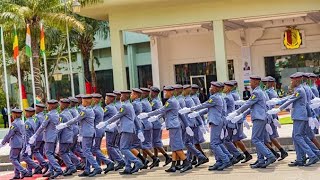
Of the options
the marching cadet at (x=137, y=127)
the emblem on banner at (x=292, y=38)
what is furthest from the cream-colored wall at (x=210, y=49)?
the marching cadet at (x=137, y=127)

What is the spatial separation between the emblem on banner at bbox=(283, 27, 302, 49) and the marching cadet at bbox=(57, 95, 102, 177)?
18479 millimetres

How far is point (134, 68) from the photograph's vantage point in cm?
4047

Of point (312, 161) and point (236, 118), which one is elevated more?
point (236, 118)

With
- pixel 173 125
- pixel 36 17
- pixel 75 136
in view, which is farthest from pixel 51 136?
pixel 36 17

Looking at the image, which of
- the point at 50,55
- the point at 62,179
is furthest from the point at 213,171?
the point at 50,55

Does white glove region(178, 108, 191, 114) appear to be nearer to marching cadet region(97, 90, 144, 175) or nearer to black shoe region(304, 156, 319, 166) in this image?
marching cadet region(97, 90, 144, 175)

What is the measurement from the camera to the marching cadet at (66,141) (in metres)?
13.6

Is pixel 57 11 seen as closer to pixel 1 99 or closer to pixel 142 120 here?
pixel 142 120

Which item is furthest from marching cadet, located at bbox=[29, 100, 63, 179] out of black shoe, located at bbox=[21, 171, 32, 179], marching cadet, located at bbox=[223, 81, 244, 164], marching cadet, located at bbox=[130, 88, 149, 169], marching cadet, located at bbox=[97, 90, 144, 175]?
marching cadet, located at bbox=[223, 81, 244, 164]

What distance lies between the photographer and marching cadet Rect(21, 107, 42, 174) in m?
14.0

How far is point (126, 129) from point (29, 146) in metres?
2.51

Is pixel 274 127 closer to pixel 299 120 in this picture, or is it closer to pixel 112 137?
pixel 299 120

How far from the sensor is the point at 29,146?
45.8ft

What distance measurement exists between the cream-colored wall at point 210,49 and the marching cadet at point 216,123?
18388 mm
